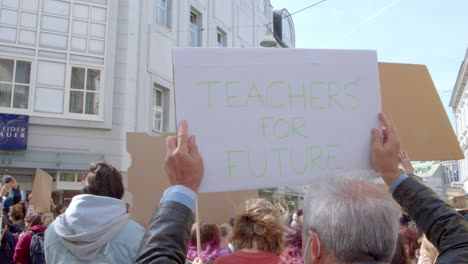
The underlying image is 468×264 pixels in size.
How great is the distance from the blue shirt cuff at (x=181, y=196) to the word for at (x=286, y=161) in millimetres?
458

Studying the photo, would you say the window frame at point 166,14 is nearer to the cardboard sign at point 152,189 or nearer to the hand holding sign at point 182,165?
the cardboard sign at point 152,189

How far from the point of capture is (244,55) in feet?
6.07

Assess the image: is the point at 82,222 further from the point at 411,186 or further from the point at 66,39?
the point at 66,39

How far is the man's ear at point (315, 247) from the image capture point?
4.03ft

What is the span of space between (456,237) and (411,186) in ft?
0.69

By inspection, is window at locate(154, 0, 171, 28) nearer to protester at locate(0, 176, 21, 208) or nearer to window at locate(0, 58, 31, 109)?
window at locate(0, 58, 31, 109)

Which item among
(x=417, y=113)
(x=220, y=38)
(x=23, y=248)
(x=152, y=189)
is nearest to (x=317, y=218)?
(x=417, y=113)

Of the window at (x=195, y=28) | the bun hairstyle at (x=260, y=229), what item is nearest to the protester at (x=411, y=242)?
the bun hairstyle at (x=260, y=229)

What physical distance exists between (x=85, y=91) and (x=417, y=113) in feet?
40.7

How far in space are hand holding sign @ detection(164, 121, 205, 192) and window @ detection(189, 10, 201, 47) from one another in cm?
1626

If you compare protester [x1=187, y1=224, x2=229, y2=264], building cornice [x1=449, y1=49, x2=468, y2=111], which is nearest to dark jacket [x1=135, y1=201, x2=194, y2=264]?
protester [x1=187, y1=224, x2=229, y2=264]

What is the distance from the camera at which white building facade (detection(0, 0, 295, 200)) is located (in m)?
12.7

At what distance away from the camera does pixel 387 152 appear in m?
1.73

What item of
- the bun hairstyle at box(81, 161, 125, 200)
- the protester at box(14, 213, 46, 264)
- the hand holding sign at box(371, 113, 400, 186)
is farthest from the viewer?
the protester at box(14, 213, 46, 264)
